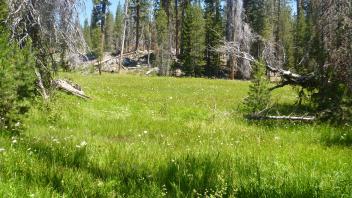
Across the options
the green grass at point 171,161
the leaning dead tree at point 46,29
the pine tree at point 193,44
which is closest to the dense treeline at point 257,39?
the pine tree at point 193,44

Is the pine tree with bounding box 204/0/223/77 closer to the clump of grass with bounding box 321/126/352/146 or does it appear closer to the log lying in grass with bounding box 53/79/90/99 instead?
the log lying in grass with bounding box 53/79/90/99

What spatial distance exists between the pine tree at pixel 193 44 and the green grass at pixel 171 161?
176 ft

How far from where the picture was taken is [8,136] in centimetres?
770

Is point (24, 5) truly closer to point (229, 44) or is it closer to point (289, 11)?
point (229, 44)

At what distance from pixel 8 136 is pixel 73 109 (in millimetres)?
5425

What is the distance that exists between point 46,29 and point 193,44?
54738 millimetres

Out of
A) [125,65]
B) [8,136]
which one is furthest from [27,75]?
[125,65]

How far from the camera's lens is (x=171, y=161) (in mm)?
6316

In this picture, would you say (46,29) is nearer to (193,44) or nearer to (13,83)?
(13,83)

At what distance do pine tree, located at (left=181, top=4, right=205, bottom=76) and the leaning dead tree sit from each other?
51.7 m

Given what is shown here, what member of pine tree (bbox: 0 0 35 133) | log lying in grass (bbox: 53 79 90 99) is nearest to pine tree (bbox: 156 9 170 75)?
log lying in grass (bbox: 53 79 90 99)

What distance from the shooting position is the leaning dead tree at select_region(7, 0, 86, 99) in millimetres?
11344

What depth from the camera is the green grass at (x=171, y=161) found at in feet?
16.4

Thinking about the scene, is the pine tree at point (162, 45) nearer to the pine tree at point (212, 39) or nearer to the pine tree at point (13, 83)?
the pine tree at point (212, 39)
